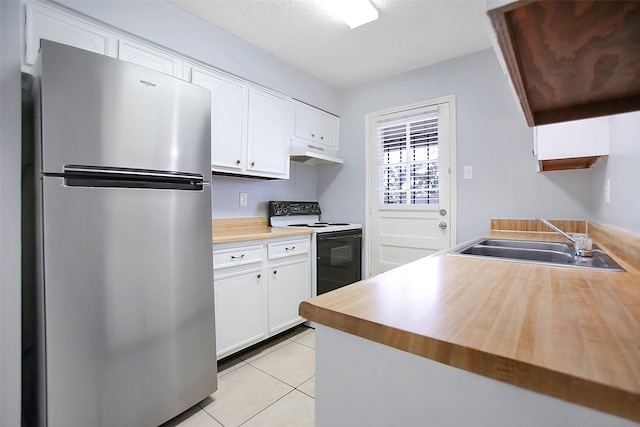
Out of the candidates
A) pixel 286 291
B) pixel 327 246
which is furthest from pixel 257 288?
pixel 327 246

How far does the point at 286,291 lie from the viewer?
247 centimetres

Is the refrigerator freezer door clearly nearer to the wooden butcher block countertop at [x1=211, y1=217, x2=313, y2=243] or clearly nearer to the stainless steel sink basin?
the wooden butcher block countertop at [x1=211, y1=217, x2=313, y2=243]

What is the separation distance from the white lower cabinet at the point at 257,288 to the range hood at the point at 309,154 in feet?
2.73

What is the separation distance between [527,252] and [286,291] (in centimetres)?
171

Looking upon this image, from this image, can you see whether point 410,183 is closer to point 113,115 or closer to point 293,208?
point 293,208

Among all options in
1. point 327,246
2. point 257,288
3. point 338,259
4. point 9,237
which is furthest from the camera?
point 338,259

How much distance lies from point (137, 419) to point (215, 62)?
2301mm

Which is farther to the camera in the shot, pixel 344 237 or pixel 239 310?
pixel 344 237

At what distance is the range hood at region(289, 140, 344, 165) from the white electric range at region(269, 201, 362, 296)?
48 cm

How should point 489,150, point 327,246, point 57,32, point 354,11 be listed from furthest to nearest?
point 327,246 < point 489,150 < point 354,11 < point 57,32

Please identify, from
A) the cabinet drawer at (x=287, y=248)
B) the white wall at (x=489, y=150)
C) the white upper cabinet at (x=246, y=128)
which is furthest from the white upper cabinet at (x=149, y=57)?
the white wall at (x=489, y=150)

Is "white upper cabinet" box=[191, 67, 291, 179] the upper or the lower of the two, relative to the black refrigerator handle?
upper

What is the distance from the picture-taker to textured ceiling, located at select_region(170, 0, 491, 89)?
2.04 m

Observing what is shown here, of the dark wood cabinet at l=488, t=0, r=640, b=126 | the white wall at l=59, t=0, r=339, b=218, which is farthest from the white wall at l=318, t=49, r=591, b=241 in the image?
the dark wood cabinet at l=488, t=0, r=640, b=126
